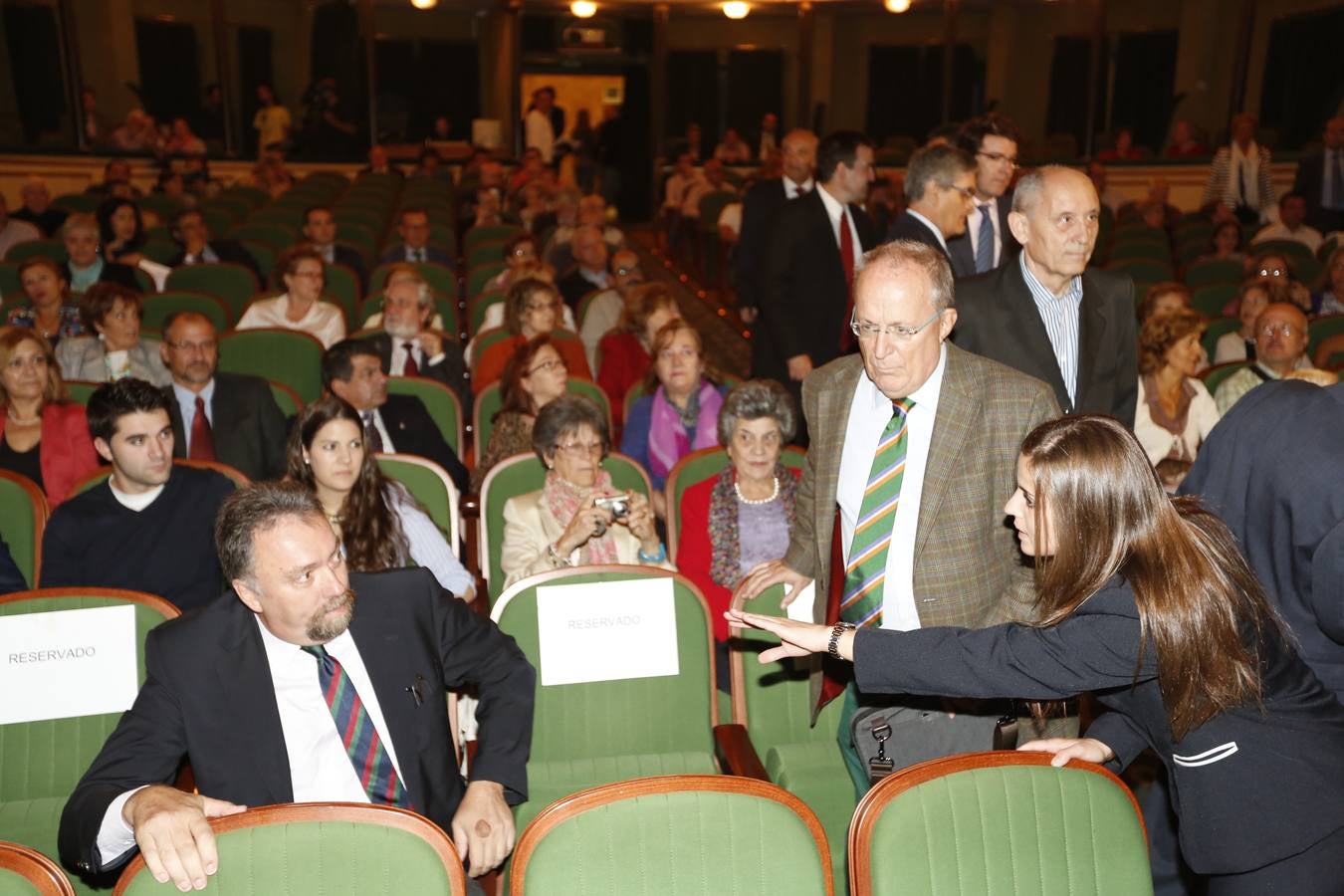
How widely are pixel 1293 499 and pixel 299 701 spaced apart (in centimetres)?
181

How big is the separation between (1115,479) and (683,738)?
4.43ft

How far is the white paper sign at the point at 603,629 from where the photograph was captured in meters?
2.53

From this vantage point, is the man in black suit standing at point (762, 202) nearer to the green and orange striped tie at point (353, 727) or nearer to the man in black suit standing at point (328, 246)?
the man in black suit standing at point (328, 246)

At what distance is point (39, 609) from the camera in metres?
2.41

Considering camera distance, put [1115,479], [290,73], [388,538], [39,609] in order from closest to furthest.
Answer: [1115,479] → [39,609] → [388,538] → [290,73]

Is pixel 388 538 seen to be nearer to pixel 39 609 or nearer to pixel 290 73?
pixel 39 609

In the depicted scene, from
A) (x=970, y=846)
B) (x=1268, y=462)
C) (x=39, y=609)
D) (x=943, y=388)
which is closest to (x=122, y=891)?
(x=39, y=609)

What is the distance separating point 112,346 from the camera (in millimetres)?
4926

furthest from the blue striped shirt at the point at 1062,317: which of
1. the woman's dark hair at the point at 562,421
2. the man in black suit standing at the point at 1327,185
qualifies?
the man in black suit standing at the point at 1327,185

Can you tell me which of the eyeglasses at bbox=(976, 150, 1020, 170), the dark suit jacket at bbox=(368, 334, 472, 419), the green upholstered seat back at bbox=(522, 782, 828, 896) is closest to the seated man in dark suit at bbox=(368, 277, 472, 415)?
the dark suit jacket at bbox=(368, 334, 472, 419)

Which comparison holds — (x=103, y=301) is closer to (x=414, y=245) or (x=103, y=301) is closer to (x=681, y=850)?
(x=414, y=245)

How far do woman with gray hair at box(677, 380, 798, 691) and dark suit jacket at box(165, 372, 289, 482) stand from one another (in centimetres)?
166

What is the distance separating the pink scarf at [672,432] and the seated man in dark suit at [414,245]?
13.6ft

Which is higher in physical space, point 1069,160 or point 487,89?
point 487,89
